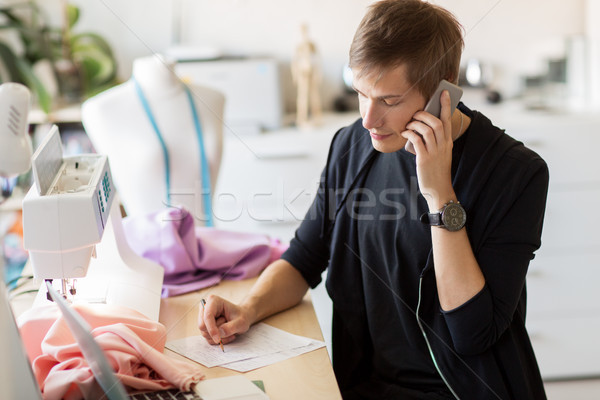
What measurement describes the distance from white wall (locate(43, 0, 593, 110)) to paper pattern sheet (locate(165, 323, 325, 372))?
2063mm

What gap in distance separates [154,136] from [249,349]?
37.9 inches

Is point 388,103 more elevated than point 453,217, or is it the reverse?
point 388,103

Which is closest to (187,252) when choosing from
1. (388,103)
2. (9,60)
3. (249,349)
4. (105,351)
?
(249,349)

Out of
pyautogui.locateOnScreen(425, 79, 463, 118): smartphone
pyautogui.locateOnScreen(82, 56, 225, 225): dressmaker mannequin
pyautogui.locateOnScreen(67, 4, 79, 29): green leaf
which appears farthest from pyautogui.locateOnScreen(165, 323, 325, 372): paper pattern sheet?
pyautogui.locateOnScreen(67, 4, 79, 29): green leaf

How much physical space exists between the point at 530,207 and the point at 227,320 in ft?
1.94

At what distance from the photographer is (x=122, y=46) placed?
3.14m

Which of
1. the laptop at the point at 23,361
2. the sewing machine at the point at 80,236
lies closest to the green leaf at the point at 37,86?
the sewing machine at the point at 80,236

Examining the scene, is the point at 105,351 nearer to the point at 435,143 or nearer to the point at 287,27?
the point at 435,143

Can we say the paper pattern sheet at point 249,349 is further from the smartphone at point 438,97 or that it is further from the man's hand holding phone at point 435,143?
the smartphone at point 438,97

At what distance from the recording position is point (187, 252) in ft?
4.99

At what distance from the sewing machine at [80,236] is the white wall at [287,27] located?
189cm

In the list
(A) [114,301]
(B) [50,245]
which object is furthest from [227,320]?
(B) [50,245]

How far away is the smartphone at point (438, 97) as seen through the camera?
116cm

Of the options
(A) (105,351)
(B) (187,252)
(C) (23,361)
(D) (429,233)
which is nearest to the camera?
(C) (23,361)
